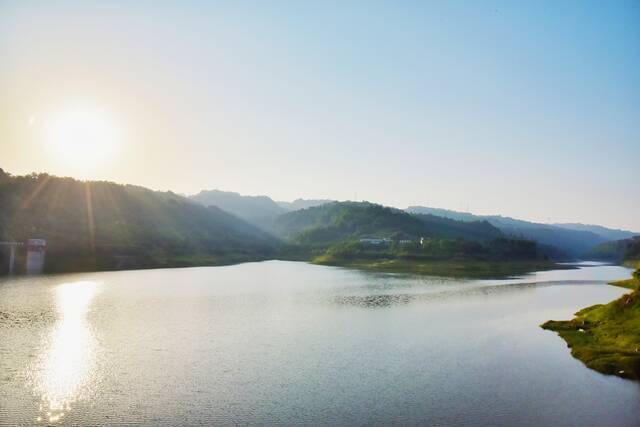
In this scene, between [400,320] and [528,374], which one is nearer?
[528,374]

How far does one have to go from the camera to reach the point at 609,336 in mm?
58531

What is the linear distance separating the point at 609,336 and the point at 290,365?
130 ft

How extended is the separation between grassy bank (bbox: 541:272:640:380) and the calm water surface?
2051mm

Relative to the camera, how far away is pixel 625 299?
66625 millimetres

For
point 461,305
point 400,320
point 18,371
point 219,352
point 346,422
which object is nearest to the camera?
point 346,422

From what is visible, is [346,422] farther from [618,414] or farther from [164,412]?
[618,414]

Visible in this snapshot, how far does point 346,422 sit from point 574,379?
82.7 feet

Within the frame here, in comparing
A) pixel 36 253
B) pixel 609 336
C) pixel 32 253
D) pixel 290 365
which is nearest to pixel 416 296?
pixel 609 336

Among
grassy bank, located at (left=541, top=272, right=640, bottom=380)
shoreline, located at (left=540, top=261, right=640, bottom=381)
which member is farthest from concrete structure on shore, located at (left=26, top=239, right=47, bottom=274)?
grassy bank, located at (left=541, top=272, right=640, bottom=380)

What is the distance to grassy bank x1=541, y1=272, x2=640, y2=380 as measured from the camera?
48625 mm

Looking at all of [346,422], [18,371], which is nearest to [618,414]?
[346,422]

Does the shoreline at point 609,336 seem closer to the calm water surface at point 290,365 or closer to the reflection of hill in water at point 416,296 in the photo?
the calm water surface at point 290,365

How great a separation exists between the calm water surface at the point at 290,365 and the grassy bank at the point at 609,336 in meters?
2.05

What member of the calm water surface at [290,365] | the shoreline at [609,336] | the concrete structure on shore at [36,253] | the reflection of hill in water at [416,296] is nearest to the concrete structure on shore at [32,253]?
the concrete structure on shore at [36,253]
